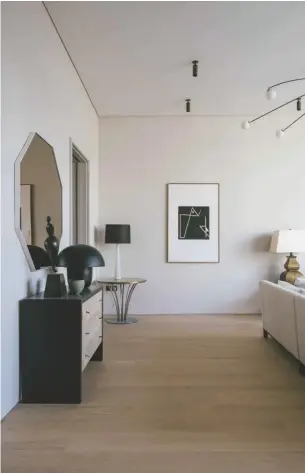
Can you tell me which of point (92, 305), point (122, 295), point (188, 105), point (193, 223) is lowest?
point (122, 295)

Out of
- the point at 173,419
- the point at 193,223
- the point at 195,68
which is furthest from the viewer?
the point at 193,223

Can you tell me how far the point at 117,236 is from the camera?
19.7ft

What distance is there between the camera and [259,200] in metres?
6.49

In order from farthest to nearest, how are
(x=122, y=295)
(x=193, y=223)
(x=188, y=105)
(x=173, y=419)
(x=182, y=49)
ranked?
(x=193, y=223) → (x=122, y=295) → (x=188, y=105) → (x=182, y=49) → (x=173, y=419)

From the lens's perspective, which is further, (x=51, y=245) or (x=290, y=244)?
(x=290, y=244)

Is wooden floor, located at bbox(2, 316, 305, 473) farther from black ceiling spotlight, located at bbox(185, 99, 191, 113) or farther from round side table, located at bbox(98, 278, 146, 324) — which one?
black ceiling spotlight, located at bbox(185, 99, 191, 113)

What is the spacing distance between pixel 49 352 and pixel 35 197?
116 centimetres

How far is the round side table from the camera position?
5.74 metres

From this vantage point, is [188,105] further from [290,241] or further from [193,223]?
[290,241]

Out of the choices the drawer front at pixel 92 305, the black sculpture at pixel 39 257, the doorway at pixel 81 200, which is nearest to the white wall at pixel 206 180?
the doorway at pixel 81 200

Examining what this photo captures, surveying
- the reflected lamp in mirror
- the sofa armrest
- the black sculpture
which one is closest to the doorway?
the black sculpture

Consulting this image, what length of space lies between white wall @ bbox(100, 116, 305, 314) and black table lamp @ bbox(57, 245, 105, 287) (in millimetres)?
3112

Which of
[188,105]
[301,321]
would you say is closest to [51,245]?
[301,321]

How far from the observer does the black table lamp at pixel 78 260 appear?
3256 millimetres
